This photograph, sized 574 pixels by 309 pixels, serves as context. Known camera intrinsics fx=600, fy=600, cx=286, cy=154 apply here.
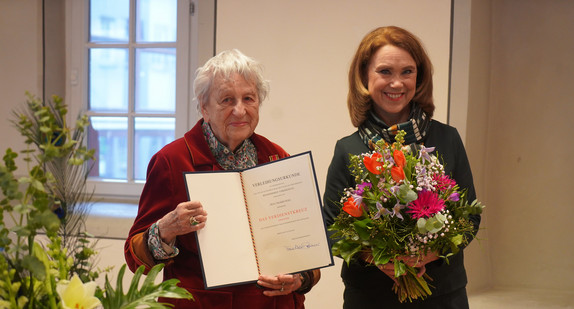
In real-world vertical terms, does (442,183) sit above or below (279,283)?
above

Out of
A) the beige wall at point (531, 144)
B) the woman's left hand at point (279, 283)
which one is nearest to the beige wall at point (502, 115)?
the beige wall at point (531, 144)

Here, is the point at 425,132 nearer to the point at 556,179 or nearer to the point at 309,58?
the point at 309,58

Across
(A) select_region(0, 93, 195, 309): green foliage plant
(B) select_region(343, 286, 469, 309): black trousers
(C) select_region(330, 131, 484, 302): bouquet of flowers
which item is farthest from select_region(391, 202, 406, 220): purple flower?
(A) select_region(0, 93, 195, 309): green foliage plant

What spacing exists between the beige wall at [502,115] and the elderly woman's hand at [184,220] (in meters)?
2.17

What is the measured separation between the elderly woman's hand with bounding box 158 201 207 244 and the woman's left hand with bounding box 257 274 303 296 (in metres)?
0.24

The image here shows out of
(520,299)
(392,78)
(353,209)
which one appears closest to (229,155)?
(353,209)

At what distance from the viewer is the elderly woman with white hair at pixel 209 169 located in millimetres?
1739

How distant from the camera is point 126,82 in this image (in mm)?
4527

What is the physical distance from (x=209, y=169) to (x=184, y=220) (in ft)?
0.83

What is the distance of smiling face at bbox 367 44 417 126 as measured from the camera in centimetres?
209

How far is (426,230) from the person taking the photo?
1672 millimetres

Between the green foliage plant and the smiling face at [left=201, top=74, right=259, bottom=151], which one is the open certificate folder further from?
the green foliage plant

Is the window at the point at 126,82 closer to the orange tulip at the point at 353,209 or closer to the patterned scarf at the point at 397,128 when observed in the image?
the patterned scarf at the point at 397,128

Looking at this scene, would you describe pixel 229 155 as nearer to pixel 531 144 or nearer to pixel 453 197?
pixel 453 197
